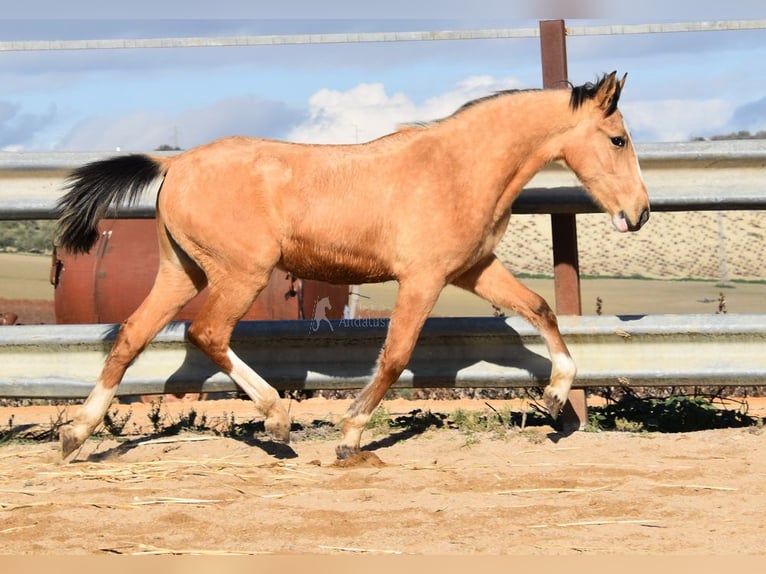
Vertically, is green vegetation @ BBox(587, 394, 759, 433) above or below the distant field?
above

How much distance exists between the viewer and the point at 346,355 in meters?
6.43

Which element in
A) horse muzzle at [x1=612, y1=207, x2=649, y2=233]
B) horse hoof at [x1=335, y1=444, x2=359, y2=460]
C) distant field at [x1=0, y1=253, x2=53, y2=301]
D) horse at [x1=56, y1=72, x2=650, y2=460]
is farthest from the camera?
distant field at [x1=0, y1=253, x2=53, y2=301]

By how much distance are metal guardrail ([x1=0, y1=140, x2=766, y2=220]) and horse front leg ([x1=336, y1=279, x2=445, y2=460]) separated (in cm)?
98

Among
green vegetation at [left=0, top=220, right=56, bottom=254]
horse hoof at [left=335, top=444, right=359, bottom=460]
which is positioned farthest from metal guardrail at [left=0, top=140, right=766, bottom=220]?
green vegetation at [left=0, top=220, right=56, bottom=254]

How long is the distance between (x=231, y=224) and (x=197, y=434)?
141 centimetres

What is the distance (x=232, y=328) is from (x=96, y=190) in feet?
3.74

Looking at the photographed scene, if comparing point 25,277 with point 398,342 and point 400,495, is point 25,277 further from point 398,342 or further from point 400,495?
point 400,495

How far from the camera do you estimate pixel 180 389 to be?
21.0ft

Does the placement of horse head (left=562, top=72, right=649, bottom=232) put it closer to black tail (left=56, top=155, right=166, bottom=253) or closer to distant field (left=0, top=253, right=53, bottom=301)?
black tail (left=56, top=155, right=166, bottom=253)

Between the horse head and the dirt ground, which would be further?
the horse head

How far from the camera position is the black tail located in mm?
6117

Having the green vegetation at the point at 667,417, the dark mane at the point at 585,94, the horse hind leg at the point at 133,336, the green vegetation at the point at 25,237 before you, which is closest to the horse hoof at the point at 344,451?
the horse hind leg at the point at 133,336

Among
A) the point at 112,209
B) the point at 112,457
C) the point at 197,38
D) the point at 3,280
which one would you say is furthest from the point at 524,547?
the point at 3,280

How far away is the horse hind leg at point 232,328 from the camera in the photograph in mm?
5863
